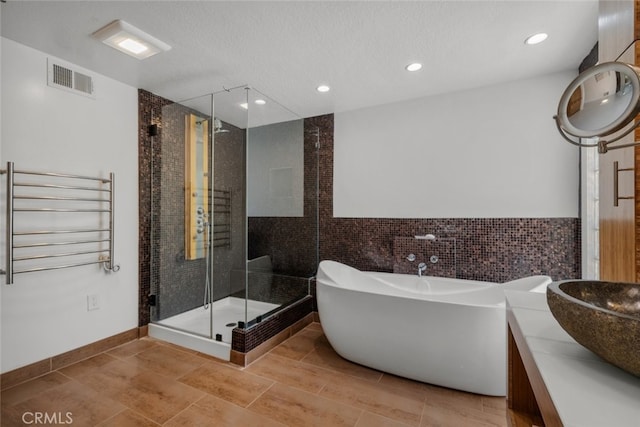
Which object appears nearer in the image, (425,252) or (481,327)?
(481,327)

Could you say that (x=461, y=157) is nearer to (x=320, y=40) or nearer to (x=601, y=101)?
(x=320, y=40)

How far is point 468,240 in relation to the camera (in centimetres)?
273

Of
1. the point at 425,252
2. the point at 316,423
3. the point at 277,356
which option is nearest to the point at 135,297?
the point at 277,356

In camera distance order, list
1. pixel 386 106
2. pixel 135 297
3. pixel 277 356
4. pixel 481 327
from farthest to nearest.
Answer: pixel 386 106 < pixel 135 297 < pixel 277 356 < pixel 481 327

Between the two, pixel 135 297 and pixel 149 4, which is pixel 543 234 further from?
pixel 135 297

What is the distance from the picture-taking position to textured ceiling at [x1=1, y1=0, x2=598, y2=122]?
1677 mm

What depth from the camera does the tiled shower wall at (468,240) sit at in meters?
2.44

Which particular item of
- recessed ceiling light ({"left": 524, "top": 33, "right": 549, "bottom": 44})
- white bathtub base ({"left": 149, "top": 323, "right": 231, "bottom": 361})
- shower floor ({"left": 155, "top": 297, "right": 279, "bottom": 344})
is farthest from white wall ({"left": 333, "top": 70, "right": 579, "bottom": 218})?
white bathtub base ({"left": 149, "top": 323, "right": 231, "bottom": 361})

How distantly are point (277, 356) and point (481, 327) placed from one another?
5.25ft

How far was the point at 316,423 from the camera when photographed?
1.68 meters

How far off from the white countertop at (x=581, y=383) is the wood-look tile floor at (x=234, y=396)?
1381 mm

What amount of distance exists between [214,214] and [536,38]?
2.95 m

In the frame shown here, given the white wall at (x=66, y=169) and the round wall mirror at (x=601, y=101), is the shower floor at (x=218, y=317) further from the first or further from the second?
the round wall mirror at (x=601, y=101)

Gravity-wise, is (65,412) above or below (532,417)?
below
